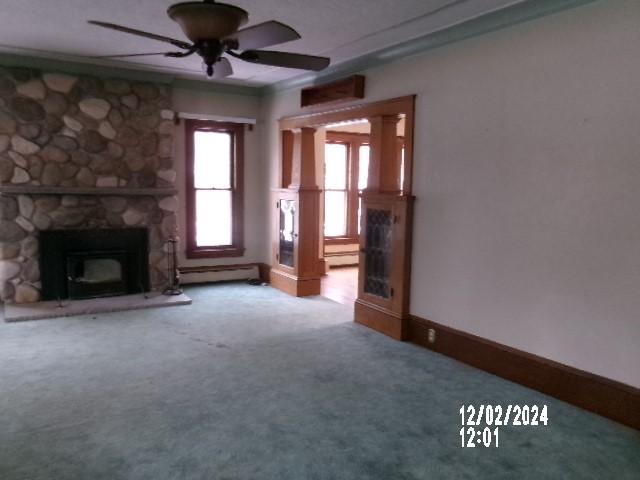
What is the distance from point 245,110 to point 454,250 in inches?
151

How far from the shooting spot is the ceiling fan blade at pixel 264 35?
261cm

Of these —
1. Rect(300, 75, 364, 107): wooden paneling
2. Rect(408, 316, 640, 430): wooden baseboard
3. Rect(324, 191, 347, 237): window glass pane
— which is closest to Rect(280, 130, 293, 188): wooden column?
Rect(300, 75, 364, 107): wooden paneling

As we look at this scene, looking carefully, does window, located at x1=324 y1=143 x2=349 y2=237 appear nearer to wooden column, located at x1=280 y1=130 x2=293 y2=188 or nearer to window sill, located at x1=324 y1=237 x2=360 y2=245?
window sill, located at x1=324 y1=237 x2=360 y2=245

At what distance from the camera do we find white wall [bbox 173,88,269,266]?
6.32m

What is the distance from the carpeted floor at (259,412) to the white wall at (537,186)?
49cm

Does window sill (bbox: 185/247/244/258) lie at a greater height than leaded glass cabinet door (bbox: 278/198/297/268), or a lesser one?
lesser

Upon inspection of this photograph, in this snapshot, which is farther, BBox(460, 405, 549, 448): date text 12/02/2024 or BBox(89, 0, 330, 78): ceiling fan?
BBox(460, 405, 549, 448): date text 12/02/2024

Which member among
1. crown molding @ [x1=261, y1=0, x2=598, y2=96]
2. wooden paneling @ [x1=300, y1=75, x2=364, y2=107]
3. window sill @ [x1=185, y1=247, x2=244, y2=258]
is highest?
crown molding @ [x1=261, y1=0, x2=598, y2=96]

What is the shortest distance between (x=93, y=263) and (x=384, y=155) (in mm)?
3432

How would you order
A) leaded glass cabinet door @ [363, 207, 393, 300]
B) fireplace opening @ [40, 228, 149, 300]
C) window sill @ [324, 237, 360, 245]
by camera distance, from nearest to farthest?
1. leaded glass cabinet door @ [363, 207, 393, 300]
2. fireplace opening @ [40, 228, 149, 300]
3. window sill @ [324, 237, 360, 245]

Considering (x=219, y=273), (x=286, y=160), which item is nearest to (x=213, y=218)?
(x=219, y=273)

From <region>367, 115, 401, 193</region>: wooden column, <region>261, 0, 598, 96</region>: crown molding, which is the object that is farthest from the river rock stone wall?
<region>367, 115, 401, 193</region>: wooden column

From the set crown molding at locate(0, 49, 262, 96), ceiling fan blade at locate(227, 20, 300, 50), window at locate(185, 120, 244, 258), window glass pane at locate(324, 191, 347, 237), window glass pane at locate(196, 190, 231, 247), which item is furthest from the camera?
window glass pane at locate(324, 191, 347, 237)

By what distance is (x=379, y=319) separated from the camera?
185 inches
